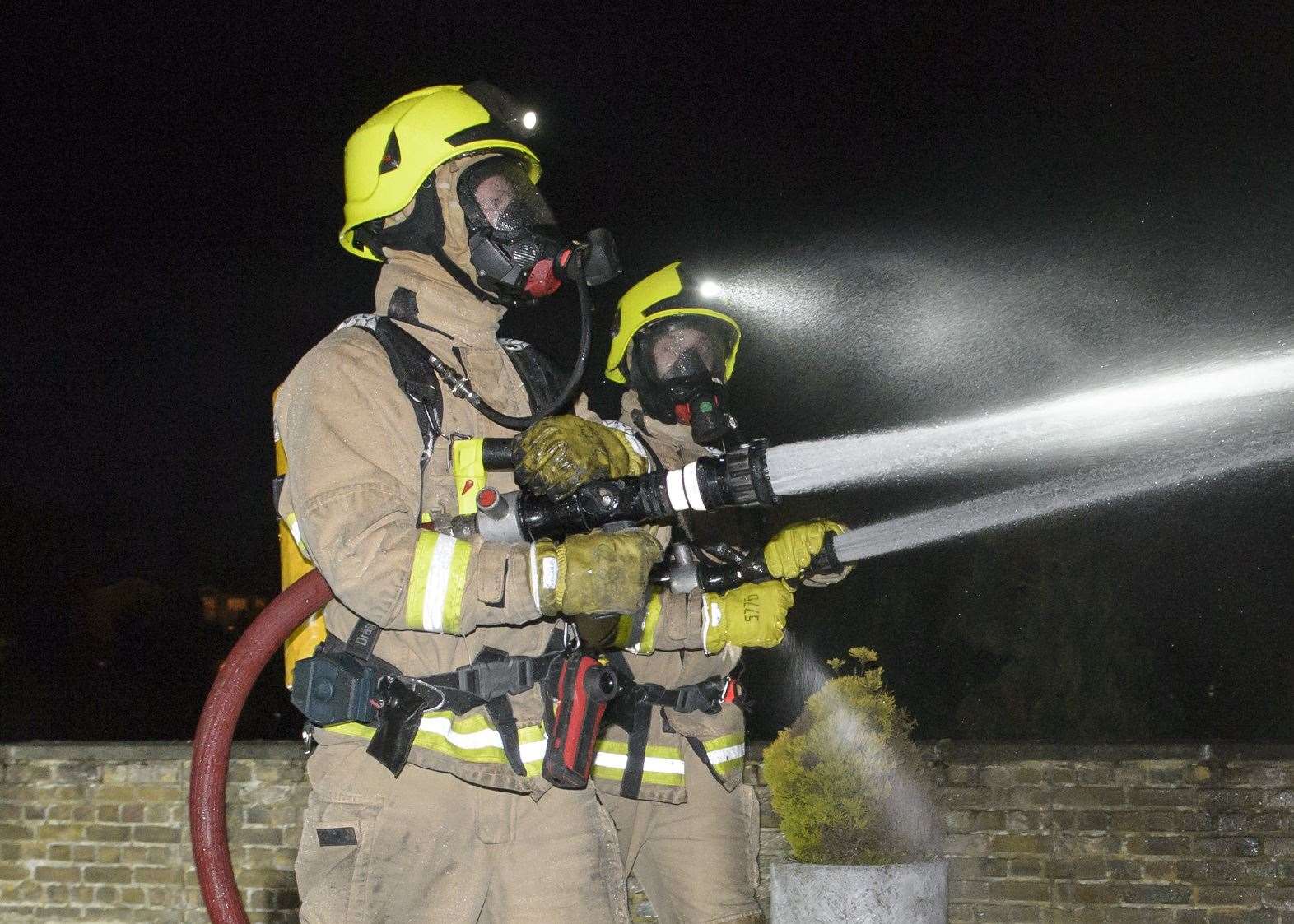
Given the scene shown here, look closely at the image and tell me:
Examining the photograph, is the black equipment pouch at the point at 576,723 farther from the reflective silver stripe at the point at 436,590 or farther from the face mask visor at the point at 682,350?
the face mask visor at the point at 682,350

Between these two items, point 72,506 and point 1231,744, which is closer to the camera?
point 1231,744

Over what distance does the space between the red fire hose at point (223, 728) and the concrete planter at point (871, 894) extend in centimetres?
285

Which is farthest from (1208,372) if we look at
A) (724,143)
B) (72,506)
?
(72,506)

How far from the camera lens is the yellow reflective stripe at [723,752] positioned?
411cm

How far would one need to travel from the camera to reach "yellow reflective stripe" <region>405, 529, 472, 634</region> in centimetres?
239

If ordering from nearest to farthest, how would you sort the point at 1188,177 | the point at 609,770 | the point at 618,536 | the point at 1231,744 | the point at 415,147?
1. the point at 618,536
2. the point at 415,147
3. the point at 609,770
4. the point at 1231,744
5. the point at 1188,177

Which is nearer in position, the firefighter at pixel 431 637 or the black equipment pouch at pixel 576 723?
the firefighter at pixel 431 637

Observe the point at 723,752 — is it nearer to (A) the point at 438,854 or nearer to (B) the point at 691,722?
(B) the point at 691,722

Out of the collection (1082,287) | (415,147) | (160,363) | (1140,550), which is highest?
(1082,287)

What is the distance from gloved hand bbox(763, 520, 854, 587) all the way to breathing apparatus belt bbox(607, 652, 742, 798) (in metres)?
0.44

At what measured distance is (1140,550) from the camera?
11.8m

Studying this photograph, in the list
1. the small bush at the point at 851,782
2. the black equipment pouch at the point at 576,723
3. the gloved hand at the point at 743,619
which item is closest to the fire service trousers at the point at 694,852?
the gloved hand at the point at 743,619

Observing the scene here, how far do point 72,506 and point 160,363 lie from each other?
12.9ft

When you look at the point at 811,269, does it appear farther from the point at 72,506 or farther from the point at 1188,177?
the point at 72,506
